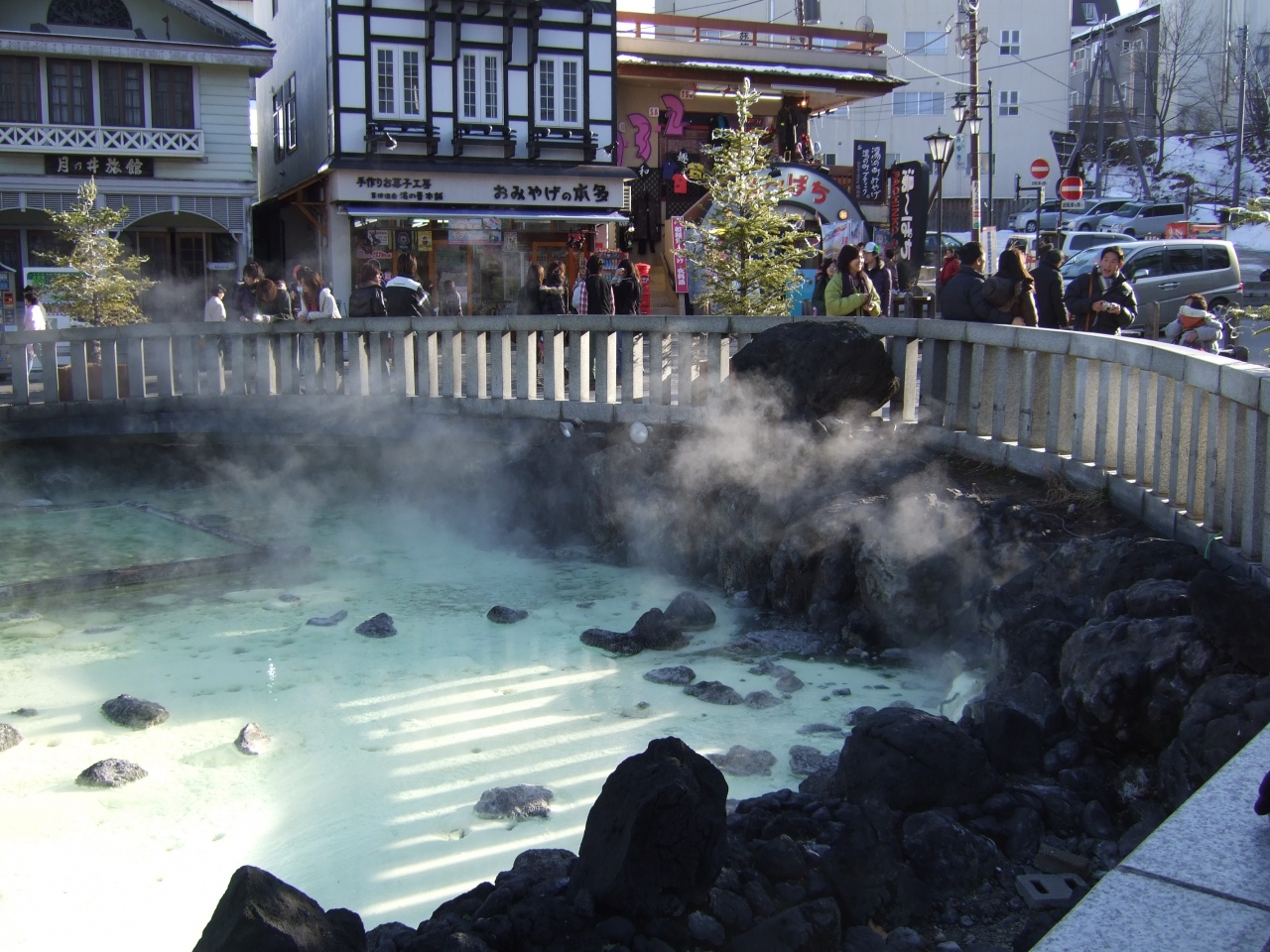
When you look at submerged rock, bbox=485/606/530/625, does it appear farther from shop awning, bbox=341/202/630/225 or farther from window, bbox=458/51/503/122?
window, bbox=458/51/503/122

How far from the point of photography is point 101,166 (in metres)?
21.6

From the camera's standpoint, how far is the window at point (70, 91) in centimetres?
2116

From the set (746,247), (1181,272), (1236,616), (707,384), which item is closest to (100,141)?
(746,247)

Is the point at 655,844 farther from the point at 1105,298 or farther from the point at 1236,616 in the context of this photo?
the point at 1105,298

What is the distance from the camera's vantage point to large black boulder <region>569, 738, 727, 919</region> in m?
4.12

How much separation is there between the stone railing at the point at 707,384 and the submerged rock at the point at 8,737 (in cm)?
615

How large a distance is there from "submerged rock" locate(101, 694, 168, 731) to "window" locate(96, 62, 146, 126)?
56.1 feet

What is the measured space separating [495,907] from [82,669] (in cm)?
555

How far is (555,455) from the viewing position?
1229 cm

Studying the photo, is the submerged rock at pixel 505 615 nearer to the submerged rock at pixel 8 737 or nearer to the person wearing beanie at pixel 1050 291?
the submerged rock at pixel 8 737

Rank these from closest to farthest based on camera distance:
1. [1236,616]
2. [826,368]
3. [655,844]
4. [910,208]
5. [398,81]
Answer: [655,844]
[1236,616]
[826,368]
[398,81]
[910,208]

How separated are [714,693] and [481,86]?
58.9 feet

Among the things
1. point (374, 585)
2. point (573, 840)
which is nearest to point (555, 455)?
point (374, 585)

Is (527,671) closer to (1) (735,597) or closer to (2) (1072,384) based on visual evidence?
(1) (735,597)
